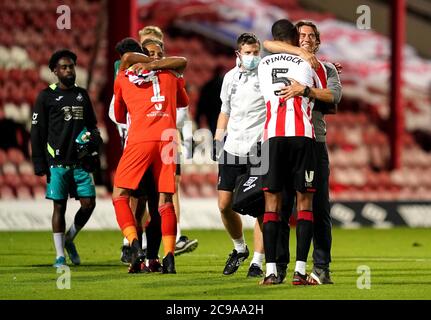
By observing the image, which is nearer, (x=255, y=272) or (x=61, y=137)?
(x=255, y=272)

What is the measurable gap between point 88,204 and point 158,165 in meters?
1.45

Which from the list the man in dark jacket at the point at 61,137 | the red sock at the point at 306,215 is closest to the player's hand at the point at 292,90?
the red sock at the point at 306,215

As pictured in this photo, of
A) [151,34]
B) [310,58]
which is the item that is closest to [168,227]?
[310,58]

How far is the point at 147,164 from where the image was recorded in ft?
32.2

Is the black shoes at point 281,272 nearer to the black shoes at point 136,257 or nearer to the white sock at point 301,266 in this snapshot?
the white sock at point 301,266

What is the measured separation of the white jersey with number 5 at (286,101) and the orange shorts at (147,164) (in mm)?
1195

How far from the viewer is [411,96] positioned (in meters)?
26.8

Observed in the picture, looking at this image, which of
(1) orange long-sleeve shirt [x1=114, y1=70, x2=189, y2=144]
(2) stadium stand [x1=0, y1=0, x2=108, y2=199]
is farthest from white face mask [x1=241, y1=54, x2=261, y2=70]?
(2) stadium stand [x1=0, y1=0, x2=108, y2=199]

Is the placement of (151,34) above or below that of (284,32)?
above

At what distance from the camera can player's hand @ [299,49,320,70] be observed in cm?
889

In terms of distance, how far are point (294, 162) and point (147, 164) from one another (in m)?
1.46

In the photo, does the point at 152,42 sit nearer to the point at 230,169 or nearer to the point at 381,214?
the point at 230,169

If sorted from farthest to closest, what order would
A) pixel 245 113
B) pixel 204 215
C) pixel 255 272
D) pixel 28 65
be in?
pixel 28 65
pixel 204 215
pixel 245 113
pixel 255 272
